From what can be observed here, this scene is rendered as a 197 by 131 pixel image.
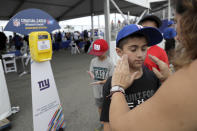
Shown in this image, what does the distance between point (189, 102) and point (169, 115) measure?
9cm

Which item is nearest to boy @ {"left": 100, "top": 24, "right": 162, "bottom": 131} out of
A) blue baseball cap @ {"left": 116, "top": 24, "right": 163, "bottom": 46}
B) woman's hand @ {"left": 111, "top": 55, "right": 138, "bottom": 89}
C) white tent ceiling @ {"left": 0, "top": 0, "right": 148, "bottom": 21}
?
blue baseball cap @ {"left": 116, "top": 24, "right": 163, "bottom": 46}

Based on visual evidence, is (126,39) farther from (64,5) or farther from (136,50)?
(64,5)

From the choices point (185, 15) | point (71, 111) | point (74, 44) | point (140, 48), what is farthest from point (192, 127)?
point (74, 44)

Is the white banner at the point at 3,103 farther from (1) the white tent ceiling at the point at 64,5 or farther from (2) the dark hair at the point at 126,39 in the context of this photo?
(1) the white tent ceiling at the point at 64,5

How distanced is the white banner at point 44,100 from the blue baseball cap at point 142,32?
1370 mm

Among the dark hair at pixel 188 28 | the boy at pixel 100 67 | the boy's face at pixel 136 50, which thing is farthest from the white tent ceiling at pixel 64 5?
the dark hair at pixel 188 28

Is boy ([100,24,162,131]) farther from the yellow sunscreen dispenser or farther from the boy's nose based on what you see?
the yellow sunscreen dispenser

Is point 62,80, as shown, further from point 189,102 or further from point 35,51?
point 189,102

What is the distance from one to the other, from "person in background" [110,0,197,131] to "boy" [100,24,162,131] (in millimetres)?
493

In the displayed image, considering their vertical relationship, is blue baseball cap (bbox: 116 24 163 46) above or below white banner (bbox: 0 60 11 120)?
above

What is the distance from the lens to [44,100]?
7.00 ft

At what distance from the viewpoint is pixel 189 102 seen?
0.48 meters

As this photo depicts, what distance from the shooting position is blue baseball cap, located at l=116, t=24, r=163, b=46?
3.61 ft

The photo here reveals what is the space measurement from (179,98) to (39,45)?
1.94 metres
